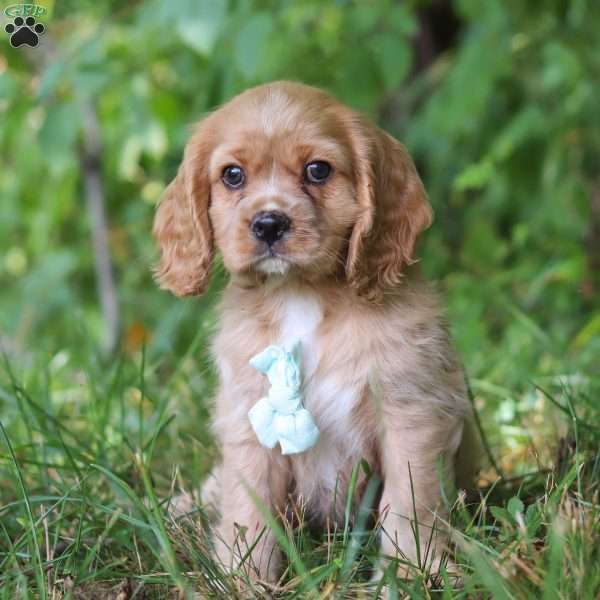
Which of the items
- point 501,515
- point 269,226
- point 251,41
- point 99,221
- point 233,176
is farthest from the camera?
point 99,221

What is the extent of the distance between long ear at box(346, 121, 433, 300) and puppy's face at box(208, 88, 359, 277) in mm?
44

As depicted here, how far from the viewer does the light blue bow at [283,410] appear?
293 cm

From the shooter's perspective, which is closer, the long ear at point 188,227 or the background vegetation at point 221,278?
the background vegetation at point 221,278

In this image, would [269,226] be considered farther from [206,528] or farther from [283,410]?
[206,528]

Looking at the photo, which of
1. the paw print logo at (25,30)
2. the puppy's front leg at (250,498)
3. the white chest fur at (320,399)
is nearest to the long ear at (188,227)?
the white chest fur at (320,399)

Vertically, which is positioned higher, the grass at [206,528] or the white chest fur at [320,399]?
the white chest fur at [320,399]

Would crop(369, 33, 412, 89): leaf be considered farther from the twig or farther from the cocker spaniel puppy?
the twig

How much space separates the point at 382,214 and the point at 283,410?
2.27 feet

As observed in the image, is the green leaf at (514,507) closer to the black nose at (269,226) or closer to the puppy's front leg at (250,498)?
the puppy's front leg at (250,498)

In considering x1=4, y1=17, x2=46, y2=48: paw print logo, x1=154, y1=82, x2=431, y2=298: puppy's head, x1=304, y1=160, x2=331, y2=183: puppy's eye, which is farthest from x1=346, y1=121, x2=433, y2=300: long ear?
x1=4, y1=17, x2=46, y2=48: paw print logo

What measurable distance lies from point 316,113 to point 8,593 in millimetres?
1611

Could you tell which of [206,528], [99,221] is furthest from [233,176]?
[99,221]

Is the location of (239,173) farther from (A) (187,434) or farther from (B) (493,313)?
(B) (493,313)

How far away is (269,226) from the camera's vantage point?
2875 millimetres
